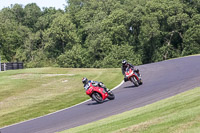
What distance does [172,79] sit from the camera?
2219cm

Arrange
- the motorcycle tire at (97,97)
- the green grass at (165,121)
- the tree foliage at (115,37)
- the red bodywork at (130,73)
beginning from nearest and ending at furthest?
the green grass at (165,121) < the motorcycle tire at (97,97) < the red bodywork at (130,73) < the tree foliage at (115,37)

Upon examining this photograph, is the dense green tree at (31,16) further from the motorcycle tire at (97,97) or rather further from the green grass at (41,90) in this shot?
the motorcycle tire at (97,97)

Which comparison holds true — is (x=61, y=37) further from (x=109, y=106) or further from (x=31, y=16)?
(x=109, y=106)

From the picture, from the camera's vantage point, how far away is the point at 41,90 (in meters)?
25.5

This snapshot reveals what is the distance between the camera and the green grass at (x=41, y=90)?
1948cm

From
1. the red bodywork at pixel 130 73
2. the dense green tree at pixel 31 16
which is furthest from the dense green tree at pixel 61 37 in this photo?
the red bodywork at pixel 130 73

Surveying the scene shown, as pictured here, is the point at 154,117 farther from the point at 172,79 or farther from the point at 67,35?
the point at 67,35

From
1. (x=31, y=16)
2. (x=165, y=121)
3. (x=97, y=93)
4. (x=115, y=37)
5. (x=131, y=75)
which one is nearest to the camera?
(x=165, y=121)

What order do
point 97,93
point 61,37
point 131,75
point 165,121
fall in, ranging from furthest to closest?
point 61,37, point 131,75, point 97,93, point 165,121

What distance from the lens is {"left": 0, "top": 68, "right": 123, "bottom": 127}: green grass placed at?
19.5 metres

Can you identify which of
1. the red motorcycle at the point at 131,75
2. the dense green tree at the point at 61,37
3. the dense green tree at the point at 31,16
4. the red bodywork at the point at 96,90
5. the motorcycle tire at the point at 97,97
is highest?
the dense green tree at the point at 31,16

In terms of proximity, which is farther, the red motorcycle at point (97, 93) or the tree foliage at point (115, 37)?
the tree foliage at point (115, 37)

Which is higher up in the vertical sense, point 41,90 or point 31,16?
point 31,16

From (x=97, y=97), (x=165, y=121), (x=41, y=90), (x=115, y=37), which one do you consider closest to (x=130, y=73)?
(x=97, y=97)
